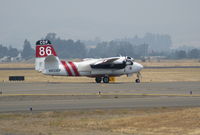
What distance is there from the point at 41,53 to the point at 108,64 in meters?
7.74

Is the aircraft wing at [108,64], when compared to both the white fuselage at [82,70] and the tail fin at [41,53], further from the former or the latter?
the tail fin at [41,53]

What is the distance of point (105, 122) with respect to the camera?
24969mm

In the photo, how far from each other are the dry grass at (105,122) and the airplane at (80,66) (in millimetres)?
25998

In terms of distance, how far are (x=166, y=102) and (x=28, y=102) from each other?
378 inches

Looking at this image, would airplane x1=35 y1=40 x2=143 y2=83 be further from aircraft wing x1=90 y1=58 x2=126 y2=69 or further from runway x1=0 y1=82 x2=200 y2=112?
runway x1=0 y1=82 x2=200 y2=112

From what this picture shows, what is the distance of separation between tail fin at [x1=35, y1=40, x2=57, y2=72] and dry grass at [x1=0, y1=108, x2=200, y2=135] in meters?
26.7

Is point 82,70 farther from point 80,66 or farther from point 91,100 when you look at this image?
point 91,100

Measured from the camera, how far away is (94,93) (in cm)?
4119

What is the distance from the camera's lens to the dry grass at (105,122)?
72.9 ft

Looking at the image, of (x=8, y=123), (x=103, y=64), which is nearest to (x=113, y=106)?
(x=8, y=123)

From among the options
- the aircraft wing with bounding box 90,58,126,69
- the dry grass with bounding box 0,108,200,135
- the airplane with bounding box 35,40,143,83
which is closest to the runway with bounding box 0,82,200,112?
the dry grass with bounding box 0,108,200,135

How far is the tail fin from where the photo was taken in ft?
180

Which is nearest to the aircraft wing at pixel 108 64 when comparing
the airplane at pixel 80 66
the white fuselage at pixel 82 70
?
the airplane at pixel 80 66

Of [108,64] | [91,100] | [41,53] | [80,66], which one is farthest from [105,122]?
[108,64]
